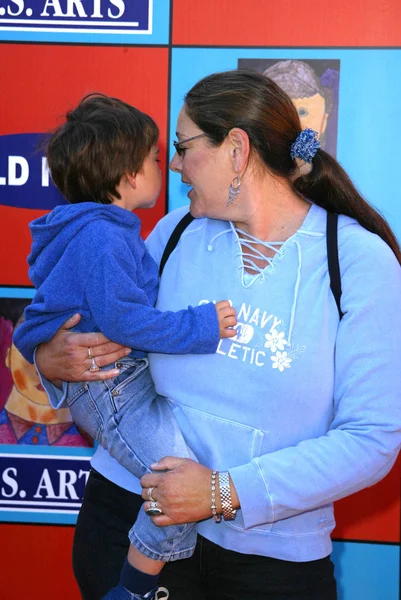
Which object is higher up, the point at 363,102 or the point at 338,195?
the point at 363,102

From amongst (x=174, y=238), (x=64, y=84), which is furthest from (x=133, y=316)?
(x=64, y=84)

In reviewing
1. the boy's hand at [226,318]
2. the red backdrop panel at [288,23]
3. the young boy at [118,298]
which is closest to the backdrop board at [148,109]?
the red backdrop panel at [288,23]

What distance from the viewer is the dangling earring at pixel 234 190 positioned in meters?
1.52

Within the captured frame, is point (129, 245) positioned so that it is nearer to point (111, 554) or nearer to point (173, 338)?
point (173, 338)

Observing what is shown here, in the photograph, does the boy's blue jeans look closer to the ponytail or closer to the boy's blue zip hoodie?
the boy's blue zip hoodie

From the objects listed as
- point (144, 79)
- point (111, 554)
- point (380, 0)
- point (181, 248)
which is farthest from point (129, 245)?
point (380, 0)

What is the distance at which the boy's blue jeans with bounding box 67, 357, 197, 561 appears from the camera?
4.51ft

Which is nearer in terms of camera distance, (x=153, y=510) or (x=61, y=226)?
(x=153, y=510)

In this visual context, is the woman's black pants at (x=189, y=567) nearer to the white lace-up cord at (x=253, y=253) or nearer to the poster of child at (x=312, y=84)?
the white lace-up cord at (x=253, y=253)

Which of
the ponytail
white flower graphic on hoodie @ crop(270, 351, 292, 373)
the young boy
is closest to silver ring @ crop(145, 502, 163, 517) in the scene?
the young boy

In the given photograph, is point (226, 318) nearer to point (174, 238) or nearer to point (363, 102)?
point (174, 238)

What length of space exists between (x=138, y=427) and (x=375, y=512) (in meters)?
1.26

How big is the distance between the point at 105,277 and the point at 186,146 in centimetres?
33

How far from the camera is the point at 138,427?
4.77 feet
